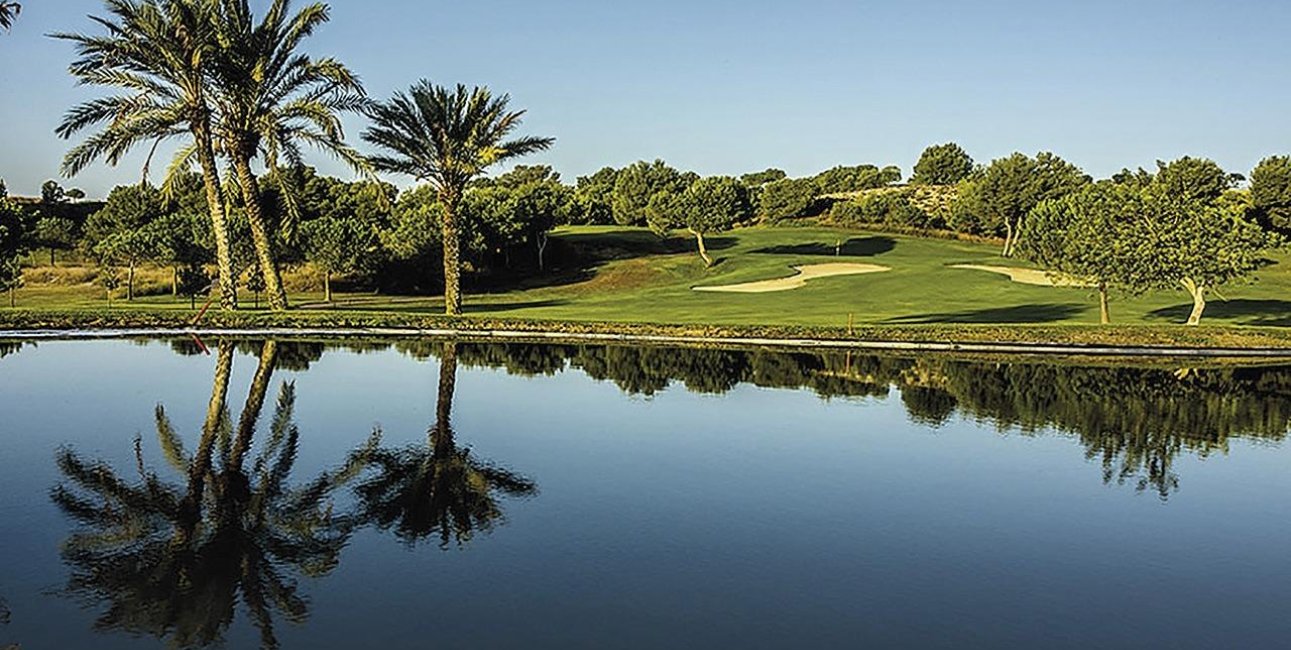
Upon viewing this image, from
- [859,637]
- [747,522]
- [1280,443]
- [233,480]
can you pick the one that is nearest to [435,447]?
[233,480]

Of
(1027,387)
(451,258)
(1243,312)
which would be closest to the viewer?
(1027,387)

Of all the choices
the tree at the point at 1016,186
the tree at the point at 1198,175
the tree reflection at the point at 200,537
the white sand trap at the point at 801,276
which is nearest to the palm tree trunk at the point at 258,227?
the white sand trap at the point at 801,276

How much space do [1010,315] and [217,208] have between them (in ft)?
127

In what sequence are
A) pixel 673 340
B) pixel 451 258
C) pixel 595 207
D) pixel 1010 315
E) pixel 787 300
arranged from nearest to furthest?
pixel 673 340 → pixel 451 258 → pixel 1010 315 → pixel 787 300 → pixel 595 207

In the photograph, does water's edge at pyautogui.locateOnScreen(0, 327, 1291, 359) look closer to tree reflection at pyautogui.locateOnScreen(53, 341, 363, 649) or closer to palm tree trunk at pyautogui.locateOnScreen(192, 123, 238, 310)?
palm tree trunk at pyautogui.locateOnScreen(192, 123, 238, 310)

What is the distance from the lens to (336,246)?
202ft

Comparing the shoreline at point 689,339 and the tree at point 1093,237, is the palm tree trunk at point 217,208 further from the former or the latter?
the tree at point 1093,237

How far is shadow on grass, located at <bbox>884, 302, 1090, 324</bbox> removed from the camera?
45.9 meters

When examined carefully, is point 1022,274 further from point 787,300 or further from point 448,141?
point 448,141

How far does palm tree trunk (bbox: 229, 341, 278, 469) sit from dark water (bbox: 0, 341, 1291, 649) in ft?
0.45

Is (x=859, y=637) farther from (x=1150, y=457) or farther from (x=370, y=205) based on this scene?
(x=370, y=205)

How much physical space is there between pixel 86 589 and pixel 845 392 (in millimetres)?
20414

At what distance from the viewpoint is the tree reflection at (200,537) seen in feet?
33.9

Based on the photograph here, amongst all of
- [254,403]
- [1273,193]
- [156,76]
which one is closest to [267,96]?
[156,76]
